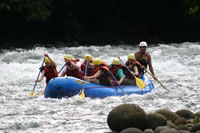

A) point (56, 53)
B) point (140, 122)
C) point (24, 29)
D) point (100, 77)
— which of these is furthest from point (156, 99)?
point (24, 29)

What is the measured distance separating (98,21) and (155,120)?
73.0 feet

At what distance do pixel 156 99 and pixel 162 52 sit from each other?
10132 millimetres

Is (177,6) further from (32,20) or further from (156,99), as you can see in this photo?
(156,99)

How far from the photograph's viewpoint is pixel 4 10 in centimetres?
2262

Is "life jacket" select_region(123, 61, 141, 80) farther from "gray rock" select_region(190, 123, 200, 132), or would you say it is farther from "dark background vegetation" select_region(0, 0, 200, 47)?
"dark background vegetation" select_region(0, 0, 200, 47)

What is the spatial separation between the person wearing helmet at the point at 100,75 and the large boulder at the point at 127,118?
328 cm

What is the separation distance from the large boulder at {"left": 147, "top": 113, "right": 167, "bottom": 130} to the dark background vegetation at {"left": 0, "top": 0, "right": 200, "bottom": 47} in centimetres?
1690

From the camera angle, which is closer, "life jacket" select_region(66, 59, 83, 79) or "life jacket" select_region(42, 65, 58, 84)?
"life jacket" select_region(66, 59, 83, 79)

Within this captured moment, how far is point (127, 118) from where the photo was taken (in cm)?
582

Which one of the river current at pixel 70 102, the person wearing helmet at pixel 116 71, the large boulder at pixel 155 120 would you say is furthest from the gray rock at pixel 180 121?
the person wearing helmet at pixel 116 71

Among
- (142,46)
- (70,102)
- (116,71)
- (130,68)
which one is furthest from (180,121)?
(142,46)

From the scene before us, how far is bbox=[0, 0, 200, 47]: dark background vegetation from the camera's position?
2341cm

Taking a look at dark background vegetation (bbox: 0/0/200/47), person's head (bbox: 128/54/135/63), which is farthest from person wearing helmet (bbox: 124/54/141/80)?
dark background vegetation (bbox: 0/0/200/47)

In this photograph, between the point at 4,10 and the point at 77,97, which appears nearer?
the point at 77,97
